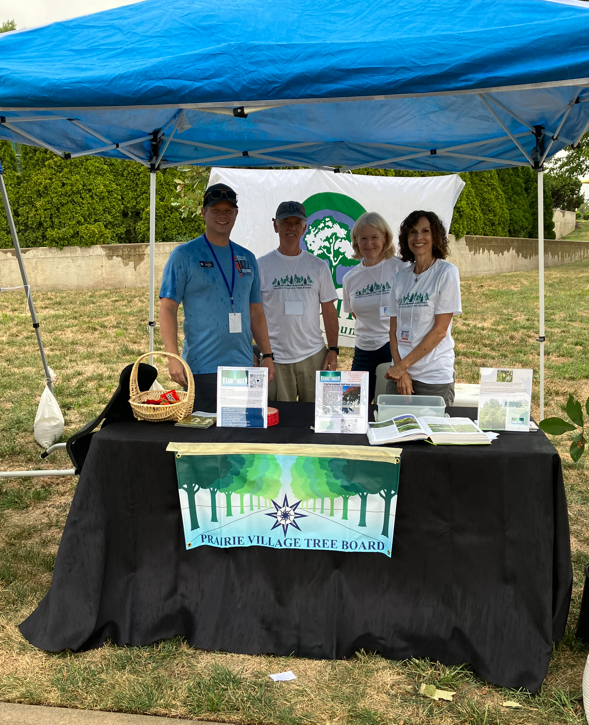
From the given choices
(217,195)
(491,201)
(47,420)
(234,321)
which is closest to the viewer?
(217,195)

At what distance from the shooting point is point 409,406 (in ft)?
8.36

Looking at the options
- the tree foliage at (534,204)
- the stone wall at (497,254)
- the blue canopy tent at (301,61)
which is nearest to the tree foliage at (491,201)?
the stone wall at (497,254)

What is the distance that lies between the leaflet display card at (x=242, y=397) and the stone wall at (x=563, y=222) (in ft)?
64.7

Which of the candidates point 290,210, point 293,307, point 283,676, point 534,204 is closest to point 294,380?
point 293,307

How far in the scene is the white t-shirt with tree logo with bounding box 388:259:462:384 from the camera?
2.94 meters

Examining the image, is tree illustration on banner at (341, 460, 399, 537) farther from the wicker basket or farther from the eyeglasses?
the eyeglasses

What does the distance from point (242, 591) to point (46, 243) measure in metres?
9.42

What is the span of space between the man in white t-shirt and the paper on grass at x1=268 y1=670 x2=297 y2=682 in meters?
1.67

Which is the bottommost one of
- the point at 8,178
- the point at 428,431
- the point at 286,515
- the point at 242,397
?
the point at 286,515

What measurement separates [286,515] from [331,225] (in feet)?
14.7

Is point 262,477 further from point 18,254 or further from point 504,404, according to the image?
point 18,254

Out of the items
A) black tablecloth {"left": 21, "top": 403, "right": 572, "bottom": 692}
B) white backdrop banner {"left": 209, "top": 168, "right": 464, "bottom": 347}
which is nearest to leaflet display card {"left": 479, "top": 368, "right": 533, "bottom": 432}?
black tablecloth {"left": 21, "top": 403, "right": 572, "bottom": 692}

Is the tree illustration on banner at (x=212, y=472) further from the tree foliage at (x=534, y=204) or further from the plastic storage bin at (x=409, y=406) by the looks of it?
the tree foliage at (x=534, y=204)

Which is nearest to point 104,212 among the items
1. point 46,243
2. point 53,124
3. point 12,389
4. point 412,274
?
point 46,243
